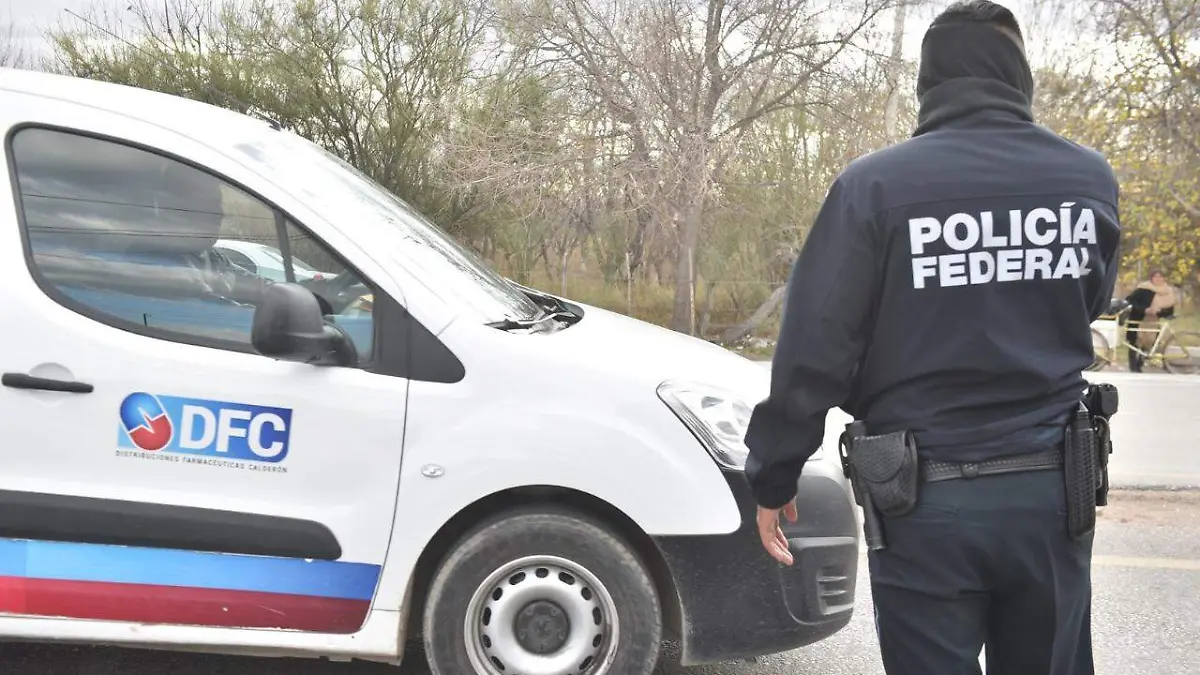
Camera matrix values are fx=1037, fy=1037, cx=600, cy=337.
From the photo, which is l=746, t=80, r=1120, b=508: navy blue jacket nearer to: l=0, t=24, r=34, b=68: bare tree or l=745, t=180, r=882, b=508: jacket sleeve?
l=745, t=180, r=882, b=508: jacket sleeve

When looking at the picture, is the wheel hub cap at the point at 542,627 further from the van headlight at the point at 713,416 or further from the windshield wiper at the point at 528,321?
the windshield wiper at the point at 528,321

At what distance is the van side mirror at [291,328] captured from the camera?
8.82ft

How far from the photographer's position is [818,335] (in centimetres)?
187

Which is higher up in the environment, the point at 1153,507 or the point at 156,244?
the point at 156,244

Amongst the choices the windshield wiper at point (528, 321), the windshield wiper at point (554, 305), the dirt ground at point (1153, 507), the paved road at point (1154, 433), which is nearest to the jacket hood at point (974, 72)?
the windshield wiper at point (528, 321)

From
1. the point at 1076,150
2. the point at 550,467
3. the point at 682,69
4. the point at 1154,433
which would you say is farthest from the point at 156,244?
the point at 682,69

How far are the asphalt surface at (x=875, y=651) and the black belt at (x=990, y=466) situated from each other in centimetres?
187

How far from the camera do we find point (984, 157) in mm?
1851

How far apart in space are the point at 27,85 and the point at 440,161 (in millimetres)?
14412

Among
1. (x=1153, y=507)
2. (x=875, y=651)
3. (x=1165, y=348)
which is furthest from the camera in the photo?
(x=1165, y=348)

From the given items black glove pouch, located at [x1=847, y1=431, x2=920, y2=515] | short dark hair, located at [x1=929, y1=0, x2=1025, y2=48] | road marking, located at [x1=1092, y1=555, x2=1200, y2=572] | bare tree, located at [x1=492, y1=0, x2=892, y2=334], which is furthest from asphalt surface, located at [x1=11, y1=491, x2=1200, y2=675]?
bare tree, located at [x1=492, y1=0, x2=892, y2=334]

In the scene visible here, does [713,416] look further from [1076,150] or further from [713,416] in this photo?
[1076,150]

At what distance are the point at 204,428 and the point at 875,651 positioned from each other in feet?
7.91

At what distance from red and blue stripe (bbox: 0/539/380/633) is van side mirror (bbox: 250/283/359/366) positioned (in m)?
0.56
